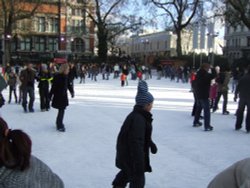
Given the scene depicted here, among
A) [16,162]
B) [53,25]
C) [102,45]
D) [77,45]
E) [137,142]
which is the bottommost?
[137,142]

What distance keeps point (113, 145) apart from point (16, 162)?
5.30 metres

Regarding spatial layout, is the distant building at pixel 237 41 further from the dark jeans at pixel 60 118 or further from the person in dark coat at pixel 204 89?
the dark jeans at pixel 60 118

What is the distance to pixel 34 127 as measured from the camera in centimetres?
859

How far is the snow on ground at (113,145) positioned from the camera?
5055 mm

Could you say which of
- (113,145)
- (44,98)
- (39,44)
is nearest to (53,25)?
(39,44)

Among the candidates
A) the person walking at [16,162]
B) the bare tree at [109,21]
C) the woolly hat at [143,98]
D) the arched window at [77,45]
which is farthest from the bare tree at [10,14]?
the person walking at [16,162]

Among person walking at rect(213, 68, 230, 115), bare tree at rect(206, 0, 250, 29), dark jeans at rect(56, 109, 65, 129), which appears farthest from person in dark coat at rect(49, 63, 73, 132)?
bare tree at rect(206, 0, 250, 29)

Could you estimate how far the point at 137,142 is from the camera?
3666 millimetres

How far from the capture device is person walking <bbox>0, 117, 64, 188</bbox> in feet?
5.30

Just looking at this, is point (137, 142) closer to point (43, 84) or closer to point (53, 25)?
point (43, 84)

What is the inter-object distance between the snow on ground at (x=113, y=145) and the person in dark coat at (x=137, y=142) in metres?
0.91

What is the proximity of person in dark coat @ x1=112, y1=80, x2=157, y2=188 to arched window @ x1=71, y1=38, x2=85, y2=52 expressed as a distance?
59.9m

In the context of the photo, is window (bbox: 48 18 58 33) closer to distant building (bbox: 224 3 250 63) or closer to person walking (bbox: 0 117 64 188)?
distant building (bbox: 224 3 250 63)

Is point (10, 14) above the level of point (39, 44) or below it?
above
